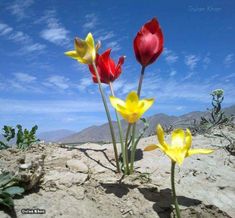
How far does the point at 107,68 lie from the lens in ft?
12.3

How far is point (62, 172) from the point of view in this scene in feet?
10.4

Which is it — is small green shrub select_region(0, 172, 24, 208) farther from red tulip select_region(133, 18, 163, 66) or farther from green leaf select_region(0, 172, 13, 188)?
red tulip select_region(133, 18, 163, 66)

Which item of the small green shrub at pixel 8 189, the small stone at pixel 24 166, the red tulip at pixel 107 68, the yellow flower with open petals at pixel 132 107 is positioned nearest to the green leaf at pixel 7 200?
the small green shrub at pixel 8 189

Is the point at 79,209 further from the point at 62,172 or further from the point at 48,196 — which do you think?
the point at 62,172

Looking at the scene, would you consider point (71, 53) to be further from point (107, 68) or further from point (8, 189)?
point (8, 189)

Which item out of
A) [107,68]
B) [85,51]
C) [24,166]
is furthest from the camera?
[107,68]

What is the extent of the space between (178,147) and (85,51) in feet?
4.31

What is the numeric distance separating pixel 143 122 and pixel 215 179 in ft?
2.87

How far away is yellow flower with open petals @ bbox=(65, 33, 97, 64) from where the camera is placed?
339cm

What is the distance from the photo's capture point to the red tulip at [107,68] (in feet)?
12.2

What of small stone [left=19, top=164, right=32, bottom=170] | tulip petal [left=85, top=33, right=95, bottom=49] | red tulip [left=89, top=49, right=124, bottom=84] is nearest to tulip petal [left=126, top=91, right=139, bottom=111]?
small stone [left=19, top=164, right=32, bottom=170]

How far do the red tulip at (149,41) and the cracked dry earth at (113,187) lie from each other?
39.3 inches

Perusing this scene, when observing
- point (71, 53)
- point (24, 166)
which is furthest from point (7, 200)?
point (71, 53)

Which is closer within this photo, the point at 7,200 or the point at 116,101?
the point at 7,200
